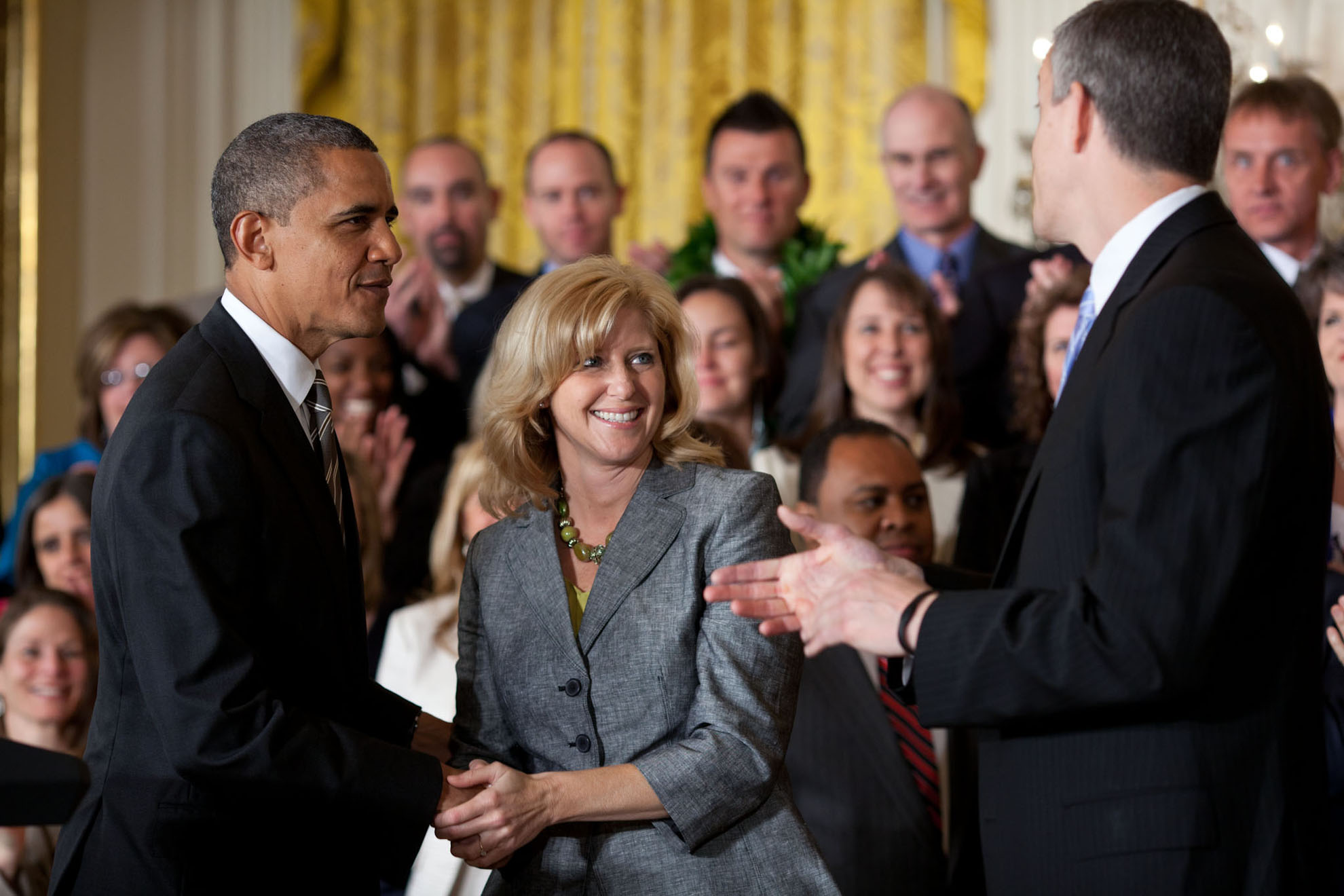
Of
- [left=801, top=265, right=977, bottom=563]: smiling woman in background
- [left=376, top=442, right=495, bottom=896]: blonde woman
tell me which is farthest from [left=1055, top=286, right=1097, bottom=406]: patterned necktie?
[left=801, top=265, right=977, bottom=563]: smiling woman in background

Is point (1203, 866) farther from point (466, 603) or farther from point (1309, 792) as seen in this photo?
point (466, 603)

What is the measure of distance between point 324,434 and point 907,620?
1.04 meters

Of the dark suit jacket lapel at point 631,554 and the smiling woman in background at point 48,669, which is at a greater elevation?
→ the dark suit jacket lapel at point 631,554

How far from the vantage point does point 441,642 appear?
3758mm

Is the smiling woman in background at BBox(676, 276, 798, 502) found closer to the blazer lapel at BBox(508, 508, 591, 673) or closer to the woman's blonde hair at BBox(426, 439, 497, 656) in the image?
the woman's blonde hair at BBox(426, 439, 497, 656)

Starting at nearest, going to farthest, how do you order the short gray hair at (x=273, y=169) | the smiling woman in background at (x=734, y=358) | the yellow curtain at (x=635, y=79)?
the short gray hair at (x=273, y=169), the smiling woman in background at (x=734, y=358), the yellow curtain at (x=635, y=79)

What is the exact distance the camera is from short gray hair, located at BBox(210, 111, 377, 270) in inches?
92.0

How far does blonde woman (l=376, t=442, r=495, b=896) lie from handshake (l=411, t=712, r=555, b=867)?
1062mm

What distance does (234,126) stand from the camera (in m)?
7.62

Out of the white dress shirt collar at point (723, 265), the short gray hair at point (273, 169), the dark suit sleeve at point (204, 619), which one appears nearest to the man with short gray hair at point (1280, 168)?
the white dress shirt collar at point (723, 265)

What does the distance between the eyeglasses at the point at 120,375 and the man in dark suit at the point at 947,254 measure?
1.98 m

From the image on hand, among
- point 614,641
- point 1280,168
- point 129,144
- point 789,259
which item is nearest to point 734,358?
point 789,259

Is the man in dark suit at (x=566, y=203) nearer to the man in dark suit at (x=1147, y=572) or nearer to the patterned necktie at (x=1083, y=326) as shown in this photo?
the patterned necktie at (x=1083, y=326)

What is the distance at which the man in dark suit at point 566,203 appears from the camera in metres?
5.42
